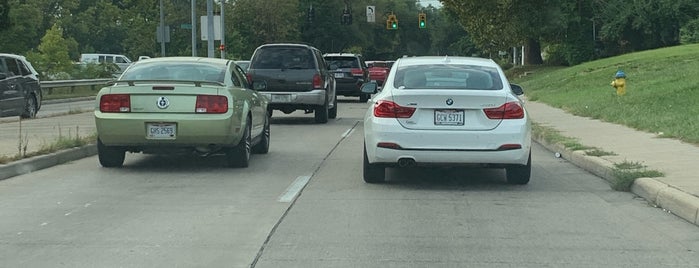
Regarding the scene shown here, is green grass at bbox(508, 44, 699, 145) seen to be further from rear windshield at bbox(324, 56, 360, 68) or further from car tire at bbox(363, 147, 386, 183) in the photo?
rear windshield at bbox(324, 56, 360, 68)

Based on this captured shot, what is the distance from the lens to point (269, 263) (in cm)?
635

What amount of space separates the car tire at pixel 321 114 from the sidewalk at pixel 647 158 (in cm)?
512

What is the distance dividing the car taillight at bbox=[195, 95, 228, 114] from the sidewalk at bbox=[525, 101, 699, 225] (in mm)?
5078

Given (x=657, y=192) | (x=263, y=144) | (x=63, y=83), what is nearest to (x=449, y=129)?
(x=657, y=192)

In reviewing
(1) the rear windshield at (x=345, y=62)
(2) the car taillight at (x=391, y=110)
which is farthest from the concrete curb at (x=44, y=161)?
(1) the rear windshield at (x=345, y=62)

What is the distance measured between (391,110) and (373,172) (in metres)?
0.96

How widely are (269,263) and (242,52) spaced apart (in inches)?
2481

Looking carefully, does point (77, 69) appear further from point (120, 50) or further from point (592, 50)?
point (120, 50)

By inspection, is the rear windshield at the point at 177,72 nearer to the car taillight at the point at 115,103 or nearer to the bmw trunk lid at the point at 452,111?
the car taillight at the point at 115,103

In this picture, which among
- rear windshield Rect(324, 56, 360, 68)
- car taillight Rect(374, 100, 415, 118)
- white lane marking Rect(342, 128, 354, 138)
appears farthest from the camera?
rear windshield Rect(324, 56, 360, 68)

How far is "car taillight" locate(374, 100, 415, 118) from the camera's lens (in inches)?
377

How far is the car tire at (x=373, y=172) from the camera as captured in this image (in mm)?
10108

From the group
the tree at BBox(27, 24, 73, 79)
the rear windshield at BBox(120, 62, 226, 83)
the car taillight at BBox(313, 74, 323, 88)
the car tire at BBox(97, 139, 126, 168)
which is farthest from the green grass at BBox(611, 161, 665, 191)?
A: the tree at BBox(27, 24, 73, 79)

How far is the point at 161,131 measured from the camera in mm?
10844
